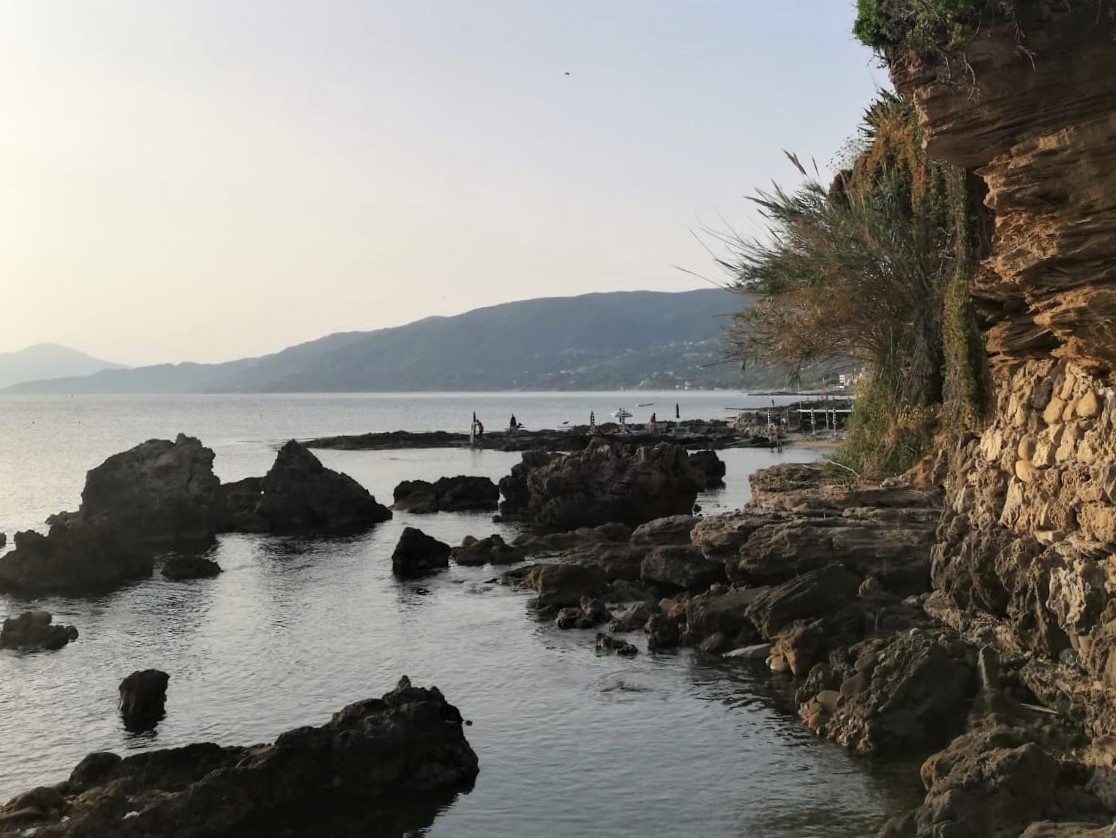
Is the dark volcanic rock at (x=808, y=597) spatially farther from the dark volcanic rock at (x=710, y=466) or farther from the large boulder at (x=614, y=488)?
the dark volcanic rock at (x=710, y=466)

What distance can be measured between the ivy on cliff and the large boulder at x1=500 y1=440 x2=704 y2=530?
13640 millimetres

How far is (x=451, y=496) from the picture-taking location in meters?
50.9

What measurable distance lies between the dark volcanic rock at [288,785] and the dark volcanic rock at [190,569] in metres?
20.3

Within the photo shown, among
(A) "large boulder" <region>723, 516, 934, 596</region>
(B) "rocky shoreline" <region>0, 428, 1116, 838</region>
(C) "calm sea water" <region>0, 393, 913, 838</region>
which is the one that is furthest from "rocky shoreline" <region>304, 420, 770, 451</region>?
(A) "large boulder" <region>723, 516, 934, 596</region>

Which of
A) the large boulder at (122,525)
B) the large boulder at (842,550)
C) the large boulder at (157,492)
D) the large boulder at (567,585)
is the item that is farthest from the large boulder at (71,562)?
the large boulder at (842,550)

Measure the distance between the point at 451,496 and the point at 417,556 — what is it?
58.9 ft

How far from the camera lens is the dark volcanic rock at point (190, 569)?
33156 millimetres

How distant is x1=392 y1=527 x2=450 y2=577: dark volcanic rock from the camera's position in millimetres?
32625

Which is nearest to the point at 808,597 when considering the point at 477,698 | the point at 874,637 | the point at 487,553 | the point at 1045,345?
the point at 874,637

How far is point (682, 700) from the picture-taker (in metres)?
17.7

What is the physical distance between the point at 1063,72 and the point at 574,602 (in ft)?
51.7

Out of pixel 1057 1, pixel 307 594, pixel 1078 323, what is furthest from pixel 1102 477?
pixel 307 594

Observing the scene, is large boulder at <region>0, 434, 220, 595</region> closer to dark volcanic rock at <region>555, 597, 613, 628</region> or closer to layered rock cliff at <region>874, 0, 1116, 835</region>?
dark volcanic rock at <region>555, 597, 613, 628</region>

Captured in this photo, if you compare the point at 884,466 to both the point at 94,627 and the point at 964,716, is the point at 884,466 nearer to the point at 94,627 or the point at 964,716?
the point at 964,716
